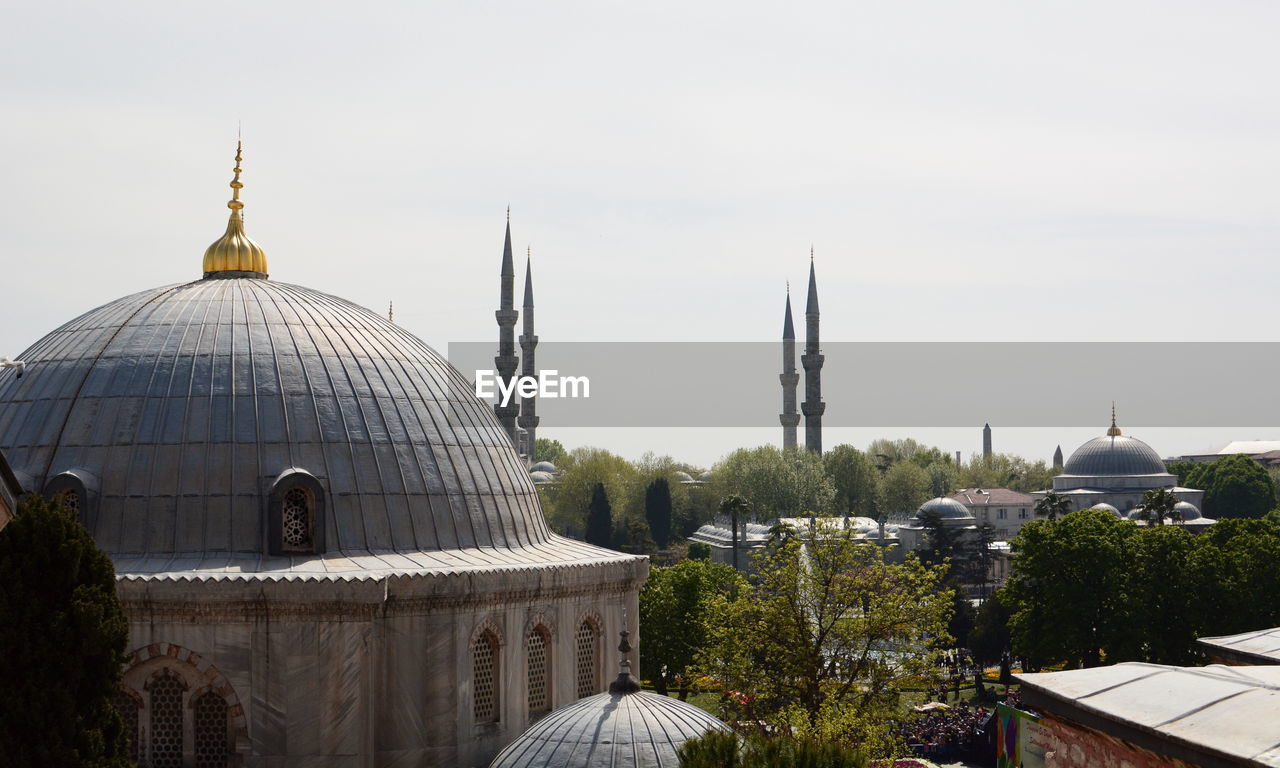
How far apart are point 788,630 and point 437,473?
265 inches

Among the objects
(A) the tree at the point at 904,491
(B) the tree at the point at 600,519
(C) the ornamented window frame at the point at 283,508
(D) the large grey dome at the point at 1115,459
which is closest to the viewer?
(C) the ornamented window frame at the point at 283,508

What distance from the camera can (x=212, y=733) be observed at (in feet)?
66.0

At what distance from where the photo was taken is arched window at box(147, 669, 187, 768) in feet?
65.6

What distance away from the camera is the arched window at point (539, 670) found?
73.5 ft

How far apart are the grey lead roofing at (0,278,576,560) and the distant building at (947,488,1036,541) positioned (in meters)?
85.2

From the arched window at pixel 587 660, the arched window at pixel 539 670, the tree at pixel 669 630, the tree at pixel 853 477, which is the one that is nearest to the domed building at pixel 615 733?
the arched window at pixel 539 670

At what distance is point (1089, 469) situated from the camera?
369 ft

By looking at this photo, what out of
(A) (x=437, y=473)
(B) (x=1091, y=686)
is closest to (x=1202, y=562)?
(A) (x=437, y=473)

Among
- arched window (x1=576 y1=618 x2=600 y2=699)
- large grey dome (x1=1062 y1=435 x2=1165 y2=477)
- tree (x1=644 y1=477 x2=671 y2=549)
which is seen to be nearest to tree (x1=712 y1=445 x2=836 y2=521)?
tree (x1=644 y1=477 x2=671 y2=549)

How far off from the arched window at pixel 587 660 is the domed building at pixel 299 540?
1.6 inches

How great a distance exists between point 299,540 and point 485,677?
136 inches

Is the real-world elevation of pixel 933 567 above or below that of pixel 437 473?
below

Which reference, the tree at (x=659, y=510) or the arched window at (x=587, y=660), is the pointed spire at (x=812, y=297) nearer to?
the tree at (x=659, y=510)

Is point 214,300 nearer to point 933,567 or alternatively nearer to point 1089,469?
point 933,567
